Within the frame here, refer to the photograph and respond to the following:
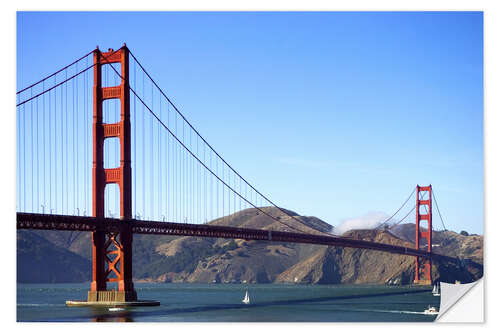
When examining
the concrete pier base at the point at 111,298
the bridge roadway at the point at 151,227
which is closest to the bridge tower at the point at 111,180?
the concrete pier base at the point at 111,298

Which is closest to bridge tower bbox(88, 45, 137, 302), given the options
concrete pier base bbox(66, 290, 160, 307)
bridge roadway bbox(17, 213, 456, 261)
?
concrete pier base bbox(66, 290, 160, 307)

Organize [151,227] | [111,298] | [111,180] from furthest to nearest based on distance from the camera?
1. [151,227]
2. [111,180]
3. [111,298]

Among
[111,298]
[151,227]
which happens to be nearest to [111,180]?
[151,227]

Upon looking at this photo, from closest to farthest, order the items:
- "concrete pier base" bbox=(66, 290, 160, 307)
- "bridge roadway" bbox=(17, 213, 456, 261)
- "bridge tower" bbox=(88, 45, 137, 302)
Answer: "bridge roadway" bbox=(17, 213, 456, 261) → "concrete pier base" bbox=(66, 290, 160, 307) → "bridge tower" bbox=(88, 45, 137, 302)

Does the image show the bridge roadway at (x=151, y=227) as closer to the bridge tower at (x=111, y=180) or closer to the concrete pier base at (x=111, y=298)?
the bridge tower at (x=111, y=180)

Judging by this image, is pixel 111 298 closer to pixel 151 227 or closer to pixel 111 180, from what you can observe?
pixel 151 227

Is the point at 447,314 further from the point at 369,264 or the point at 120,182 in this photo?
the point at 369,264

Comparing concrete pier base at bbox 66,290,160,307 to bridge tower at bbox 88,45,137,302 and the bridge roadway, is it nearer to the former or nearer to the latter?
bridge tower at bbox 88,45,137,302
